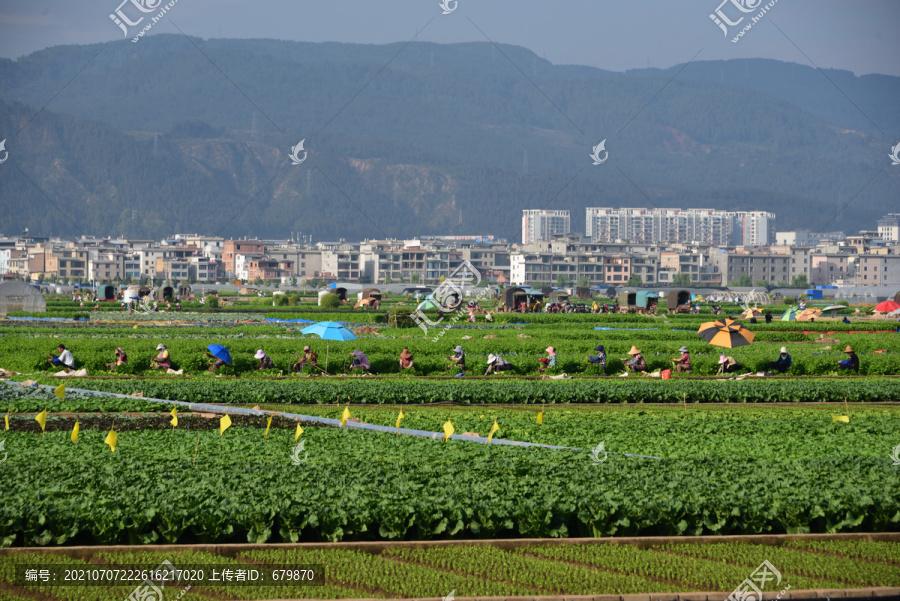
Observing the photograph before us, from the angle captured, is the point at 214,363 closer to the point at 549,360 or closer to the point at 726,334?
the point at 549,360

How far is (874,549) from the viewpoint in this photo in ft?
45.2

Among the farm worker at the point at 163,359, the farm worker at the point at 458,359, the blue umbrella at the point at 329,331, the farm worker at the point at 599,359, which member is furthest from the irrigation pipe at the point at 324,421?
the farm worker at the point at 599,359

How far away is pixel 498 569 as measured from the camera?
42.3ft

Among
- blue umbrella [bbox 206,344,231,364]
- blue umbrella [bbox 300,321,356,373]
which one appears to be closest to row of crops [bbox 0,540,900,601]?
blue umbrella [bbox 206,344,231,364]

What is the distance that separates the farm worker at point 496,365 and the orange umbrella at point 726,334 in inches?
267

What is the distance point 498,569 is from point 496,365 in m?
21.9

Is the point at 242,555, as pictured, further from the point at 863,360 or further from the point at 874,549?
the point at 863,360

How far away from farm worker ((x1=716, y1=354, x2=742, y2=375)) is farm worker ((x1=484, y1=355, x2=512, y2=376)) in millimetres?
7434

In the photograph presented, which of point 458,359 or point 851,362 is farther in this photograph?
point 851,362

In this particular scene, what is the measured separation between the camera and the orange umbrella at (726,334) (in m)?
33.5

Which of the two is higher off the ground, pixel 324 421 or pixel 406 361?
pixel 406 361

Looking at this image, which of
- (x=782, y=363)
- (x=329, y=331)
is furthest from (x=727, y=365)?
(x=329, y=331)

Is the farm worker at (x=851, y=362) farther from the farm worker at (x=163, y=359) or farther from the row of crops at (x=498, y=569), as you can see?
the farm worker at (x=163, y=359)

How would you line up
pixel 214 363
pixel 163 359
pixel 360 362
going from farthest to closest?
pixel 360 362, pixel 214 363, pixel 163 359
